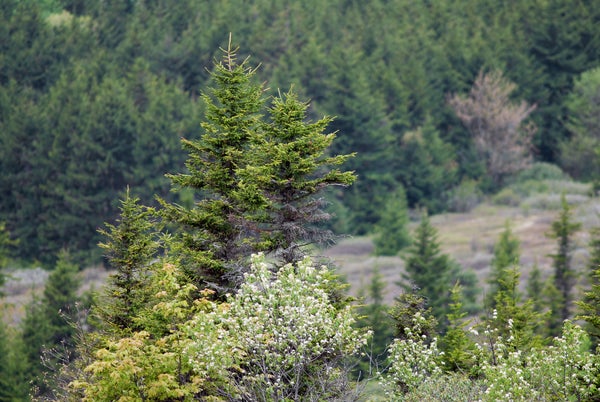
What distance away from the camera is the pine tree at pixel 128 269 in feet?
96.1

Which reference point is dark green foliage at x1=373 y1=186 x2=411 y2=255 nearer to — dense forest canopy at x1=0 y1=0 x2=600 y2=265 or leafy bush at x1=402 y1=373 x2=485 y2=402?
dense forest canopy at x1=0 y1=0 x2=600 y2=265

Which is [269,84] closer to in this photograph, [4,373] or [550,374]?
[4,373]

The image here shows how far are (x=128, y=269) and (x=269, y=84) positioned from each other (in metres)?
64.5

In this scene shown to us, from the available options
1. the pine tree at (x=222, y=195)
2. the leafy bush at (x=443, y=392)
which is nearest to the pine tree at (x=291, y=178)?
the pine tree at (x=222, y=195)

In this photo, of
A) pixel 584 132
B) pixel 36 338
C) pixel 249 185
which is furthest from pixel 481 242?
pixel 249 185

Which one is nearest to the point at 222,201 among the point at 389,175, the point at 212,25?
the point at 389,175

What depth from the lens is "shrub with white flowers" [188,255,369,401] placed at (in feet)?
70.7

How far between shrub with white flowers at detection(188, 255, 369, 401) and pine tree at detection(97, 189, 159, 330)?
21.7 feet

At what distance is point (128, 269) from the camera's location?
29812 mm

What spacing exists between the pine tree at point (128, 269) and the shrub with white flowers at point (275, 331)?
661 centimetres

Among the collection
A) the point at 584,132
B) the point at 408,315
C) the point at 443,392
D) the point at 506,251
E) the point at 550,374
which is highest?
the point at 550,374

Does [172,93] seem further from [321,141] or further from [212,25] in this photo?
[321,141]

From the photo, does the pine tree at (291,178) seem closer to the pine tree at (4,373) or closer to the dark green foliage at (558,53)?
the pine tree at (4,373)

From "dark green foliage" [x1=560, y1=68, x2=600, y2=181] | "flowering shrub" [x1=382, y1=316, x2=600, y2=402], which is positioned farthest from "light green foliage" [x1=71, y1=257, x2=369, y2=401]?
"dark green foliage" [x1=560, y1=68, x2=600, y2=181]
